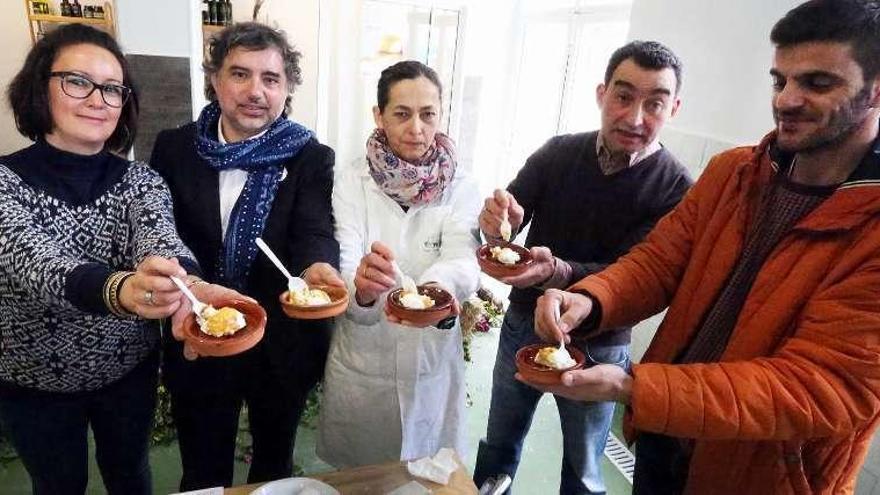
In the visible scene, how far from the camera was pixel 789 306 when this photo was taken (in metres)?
0.93

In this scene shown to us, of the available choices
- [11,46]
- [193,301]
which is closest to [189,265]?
[193,301]

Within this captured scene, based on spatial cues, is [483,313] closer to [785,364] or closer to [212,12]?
[785,364]

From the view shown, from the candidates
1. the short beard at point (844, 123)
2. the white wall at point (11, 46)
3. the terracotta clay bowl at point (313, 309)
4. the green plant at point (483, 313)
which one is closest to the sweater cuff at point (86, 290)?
the terracotta clay bowl at point (313, 309)

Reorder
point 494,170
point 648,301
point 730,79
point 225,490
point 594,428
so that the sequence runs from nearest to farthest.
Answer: point 225,490, point 648,301, point 594,428, point 730,79, point 494,170

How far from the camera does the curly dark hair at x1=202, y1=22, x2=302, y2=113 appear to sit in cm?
142

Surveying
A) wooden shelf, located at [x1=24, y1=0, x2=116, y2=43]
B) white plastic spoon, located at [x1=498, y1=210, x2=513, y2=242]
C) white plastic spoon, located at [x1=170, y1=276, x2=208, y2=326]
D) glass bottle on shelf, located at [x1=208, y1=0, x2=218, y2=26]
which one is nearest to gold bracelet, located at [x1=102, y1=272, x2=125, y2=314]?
white plastic spoon, located at [x1=170, y1=276, x2=208, y2=326]

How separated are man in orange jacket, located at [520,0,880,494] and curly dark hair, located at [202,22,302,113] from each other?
1001mm

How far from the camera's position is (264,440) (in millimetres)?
1680

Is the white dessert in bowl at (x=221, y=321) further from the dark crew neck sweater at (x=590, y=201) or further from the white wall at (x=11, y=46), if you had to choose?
the white wall at (x=11, y=46)

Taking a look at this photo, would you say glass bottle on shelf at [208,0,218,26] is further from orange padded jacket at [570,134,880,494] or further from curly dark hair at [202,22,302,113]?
orange padded jacket at [570,134,880,494]

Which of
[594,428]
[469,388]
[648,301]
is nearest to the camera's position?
[648,301]

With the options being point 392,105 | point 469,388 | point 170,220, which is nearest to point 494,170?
point 469,388

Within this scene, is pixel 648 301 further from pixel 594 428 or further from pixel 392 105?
pixel 392 105

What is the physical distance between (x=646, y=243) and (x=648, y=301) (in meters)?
0.15
